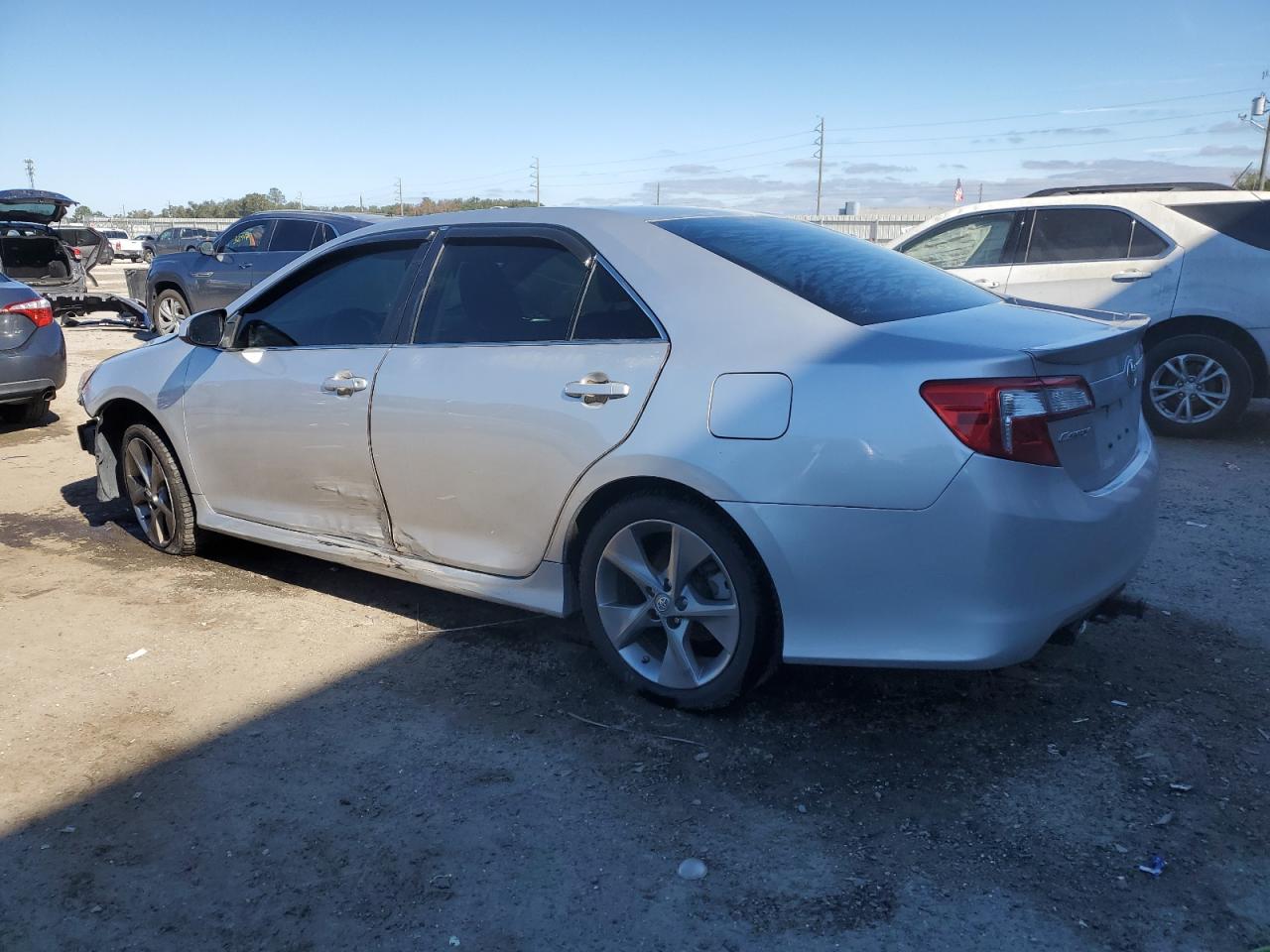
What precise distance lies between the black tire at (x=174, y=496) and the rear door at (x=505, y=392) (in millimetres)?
1595

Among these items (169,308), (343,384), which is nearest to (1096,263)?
(343,384)

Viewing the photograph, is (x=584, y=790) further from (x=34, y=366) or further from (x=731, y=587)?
(x=34, y=366)

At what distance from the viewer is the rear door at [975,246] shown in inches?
329

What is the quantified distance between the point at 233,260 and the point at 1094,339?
→ 478 inches

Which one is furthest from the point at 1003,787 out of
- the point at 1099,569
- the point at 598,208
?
the point at 598,208

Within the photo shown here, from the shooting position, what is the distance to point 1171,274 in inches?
297

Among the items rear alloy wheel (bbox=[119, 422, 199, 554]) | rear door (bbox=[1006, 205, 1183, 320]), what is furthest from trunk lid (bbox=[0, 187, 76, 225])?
rear door (bbox=[1006, 205, 1183, 320])

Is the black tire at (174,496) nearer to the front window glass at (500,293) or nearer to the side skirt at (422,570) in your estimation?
the side skirt at (422,570)

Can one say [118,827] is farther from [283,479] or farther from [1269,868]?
[1269,868]

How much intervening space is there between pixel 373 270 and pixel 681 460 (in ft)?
6.11

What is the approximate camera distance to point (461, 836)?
282 centimetres

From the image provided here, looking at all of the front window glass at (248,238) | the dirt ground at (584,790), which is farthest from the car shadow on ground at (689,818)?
the front window glass at (248,238)

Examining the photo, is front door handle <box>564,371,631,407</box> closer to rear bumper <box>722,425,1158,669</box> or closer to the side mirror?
rear bumper <box>722,425,1158,669</box>

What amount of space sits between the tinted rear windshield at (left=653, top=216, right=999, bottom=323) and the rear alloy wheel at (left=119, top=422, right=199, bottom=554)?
2869 millimetres
